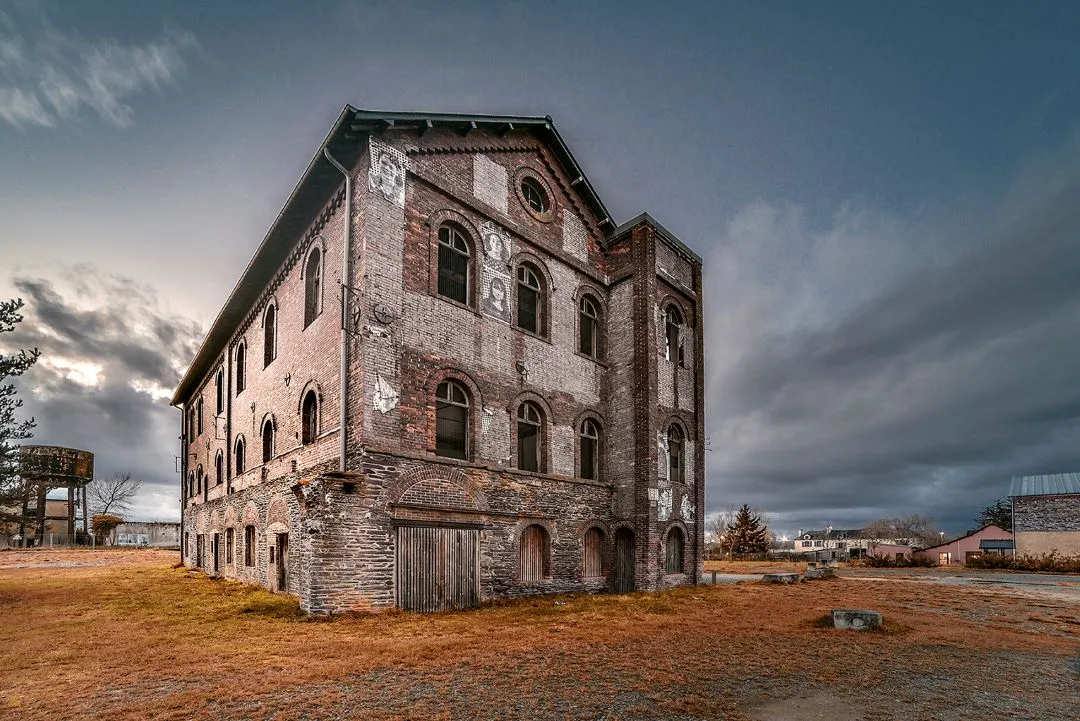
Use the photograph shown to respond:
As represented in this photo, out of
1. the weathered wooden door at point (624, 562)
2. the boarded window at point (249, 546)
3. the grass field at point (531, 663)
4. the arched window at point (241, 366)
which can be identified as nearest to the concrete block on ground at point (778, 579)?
the weathered wooden door at point (624, 562)

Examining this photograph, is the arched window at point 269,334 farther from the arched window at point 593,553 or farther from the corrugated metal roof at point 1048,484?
the corrugated metal roof at point 1048,484

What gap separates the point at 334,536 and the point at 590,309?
1075 centimetres

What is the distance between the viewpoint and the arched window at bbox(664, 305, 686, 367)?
20.1m

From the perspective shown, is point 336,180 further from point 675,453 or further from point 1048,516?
point 1048,516

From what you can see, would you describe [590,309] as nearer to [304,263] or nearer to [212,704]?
[304,263]

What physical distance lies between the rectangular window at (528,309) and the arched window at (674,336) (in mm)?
4949

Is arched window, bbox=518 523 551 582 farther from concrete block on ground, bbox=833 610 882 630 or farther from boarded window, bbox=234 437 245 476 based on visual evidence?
boarded window, bbox=234 437 245 476

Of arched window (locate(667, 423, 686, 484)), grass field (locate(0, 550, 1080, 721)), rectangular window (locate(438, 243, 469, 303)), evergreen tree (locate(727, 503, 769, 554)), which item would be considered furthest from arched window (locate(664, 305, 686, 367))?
evergreen tree (locate(727, 503, 769, 554))

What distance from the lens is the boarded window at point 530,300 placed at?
16.8m

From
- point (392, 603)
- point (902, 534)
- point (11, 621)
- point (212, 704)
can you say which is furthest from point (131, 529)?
point (902, 534)

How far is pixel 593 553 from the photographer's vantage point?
57.2 feet

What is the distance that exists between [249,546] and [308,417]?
6088mm

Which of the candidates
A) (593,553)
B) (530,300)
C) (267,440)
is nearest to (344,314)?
(530,300)

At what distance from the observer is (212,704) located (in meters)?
6.01
